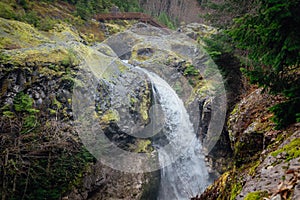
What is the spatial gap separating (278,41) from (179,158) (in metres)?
7.77

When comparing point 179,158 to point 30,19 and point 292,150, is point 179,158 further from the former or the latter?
point 30,19

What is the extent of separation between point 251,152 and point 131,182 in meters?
5.06

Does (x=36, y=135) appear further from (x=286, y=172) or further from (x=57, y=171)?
(x=286, y=172)

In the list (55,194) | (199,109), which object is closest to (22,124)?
(55,194)

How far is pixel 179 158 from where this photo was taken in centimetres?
992

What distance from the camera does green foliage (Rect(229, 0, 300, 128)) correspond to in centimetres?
265

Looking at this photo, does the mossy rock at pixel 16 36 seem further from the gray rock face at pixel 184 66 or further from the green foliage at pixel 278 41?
the green foliage at pixel 278 41

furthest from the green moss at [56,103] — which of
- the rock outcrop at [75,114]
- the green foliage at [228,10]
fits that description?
the green foliage at [228,10]

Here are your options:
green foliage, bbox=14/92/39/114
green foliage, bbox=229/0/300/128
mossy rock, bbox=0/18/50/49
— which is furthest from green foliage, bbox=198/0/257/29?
green foliage, bbox=14/92/39/114

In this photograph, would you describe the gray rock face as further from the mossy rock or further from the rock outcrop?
the mossy rock

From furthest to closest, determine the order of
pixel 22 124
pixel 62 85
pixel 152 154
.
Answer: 1. pixel 152 154
2. pixel 62 85
3. pixel 22 124

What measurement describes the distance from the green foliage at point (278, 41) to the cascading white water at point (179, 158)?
617 centimetres

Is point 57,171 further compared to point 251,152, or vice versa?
point 57,171

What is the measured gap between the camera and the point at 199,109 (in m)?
10.3
